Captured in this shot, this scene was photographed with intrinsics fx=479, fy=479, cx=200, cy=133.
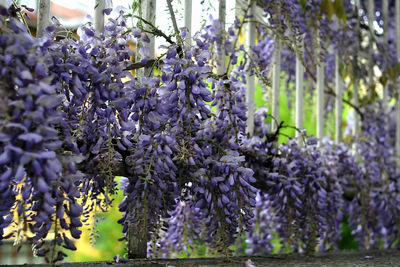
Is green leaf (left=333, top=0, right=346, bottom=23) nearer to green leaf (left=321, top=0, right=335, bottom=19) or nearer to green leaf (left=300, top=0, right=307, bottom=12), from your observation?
green leaf (left=321, top=0, right=335, bottom=19)

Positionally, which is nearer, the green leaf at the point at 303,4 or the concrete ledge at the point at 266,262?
the concrete ledge at the point at 266,262

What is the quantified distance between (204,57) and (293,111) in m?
2.65

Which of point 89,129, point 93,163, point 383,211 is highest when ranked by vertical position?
point 89,129

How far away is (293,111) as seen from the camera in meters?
4.17

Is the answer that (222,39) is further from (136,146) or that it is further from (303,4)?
(136,146)

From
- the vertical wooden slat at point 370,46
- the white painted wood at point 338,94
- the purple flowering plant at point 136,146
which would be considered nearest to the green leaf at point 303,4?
the purple flowering plant at point 136,146

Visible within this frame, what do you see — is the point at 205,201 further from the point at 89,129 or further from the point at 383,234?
the point at 383,234

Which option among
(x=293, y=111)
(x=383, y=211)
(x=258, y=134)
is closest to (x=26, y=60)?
(x=258, y=134)

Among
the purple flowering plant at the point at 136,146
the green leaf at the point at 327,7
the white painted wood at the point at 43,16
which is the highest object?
the green leaf at the point at 327,7

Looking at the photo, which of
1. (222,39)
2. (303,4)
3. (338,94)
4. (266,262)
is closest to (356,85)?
(338,94)

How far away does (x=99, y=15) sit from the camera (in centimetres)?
194

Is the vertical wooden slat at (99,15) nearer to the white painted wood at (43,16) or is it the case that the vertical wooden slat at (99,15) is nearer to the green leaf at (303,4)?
the white painted wood at (43,16)

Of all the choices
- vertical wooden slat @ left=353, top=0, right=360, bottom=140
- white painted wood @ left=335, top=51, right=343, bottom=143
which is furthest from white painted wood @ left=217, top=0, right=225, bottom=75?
vertical wooden slat @ left=353, top=0, right=360, bottom=140

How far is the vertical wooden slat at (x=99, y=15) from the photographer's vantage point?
193 cm
